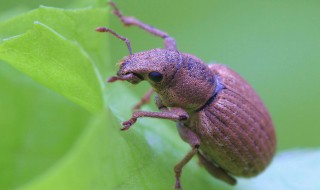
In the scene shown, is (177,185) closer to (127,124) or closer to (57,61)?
(127,124)

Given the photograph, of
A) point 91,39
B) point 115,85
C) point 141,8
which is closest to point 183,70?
point 115,85

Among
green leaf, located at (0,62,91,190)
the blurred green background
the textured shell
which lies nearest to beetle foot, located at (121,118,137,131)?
green leaf, located at (0,62,91,190)

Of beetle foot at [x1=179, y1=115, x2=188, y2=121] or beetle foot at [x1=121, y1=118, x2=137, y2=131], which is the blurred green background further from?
beetle foot at [x1=121, y1=118, x2=137, y2=131]

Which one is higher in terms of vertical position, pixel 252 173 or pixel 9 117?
pixel 9 117

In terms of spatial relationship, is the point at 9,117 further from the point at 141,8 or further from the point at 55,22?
the point at 141,8

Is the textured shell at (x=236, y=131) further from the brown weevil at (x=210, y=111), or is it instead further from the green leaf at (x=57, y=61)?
the green leaf at (x=57, y=61)

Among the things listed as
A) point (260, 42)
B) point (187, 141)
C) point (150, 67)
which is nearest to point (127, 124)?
point (150, 67)

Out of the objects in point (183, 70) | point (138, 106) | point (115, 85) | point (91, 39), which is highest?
point (91, 39)
